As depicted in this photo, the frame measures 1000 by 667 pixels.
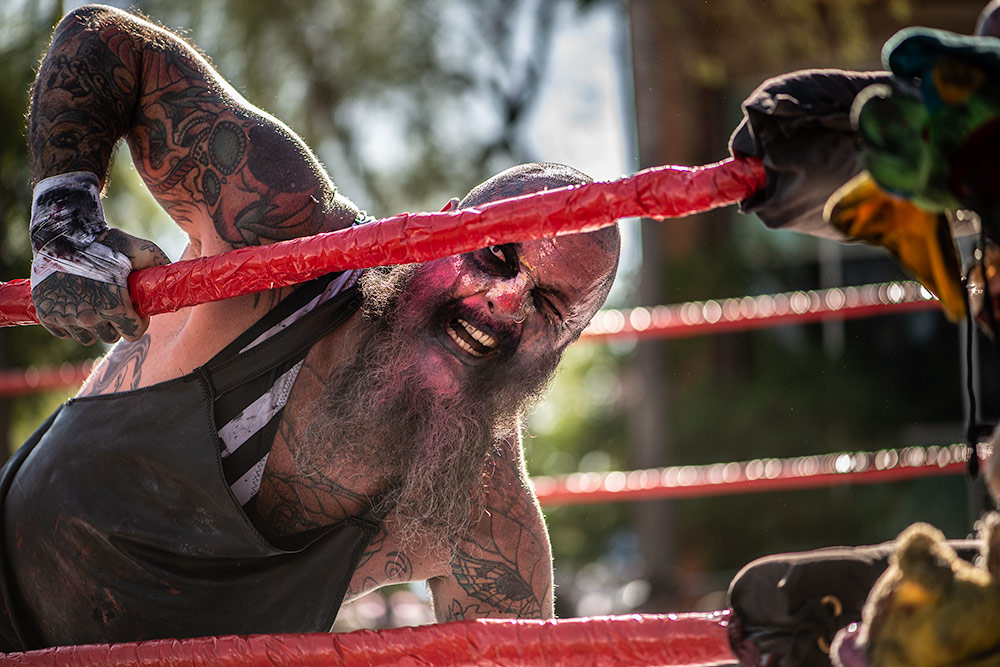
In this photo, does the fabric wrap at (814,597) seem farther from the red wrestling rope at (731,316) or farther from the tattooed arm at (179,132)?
the red wrestling rope at (731,316)

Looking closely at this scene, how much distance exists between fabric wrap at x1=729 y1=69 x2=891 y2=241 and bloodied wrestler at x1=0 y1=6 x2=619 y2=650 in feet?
2.24

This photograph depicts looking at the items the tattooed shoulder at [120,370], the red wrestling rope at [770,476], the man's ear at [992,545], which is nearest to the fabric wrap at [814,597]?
the man's ear at [992,545]

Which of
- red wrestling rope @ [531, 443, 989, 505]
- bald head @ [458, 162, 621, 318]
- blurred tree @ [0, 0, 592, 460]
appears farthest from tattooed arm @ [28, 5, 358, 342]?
blurred tree @ [0, 0, 592, 460]

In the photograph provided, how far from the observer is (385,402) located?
179 centimetres

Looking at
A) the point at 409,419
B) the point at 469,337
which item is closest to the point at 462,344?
the point at 469,337

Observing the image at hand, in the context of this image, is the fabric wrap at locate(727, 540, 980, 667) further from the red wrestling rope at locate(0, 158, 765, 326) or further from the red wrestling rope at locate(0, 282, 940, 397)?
the red wrestling rope at locate(0, 282, 940, 397)

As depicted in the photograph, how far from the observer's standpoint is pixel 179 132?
1805mm

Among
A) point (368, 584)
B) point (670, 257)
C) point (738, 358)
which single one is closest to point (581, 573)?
point (738, 358)

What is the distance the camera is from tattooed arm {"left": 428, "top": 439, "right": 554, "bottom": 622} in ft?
6.14

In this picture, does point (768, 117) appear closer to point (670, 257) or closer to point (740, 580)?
point (740, 580)

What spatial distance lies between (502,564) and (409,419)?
0.30 metres

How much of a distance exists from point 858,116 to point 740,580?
1.60ft

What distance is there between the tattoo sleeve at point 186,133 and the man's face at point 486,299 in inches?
8.2

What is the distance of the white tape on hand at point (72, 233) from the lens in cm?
151
